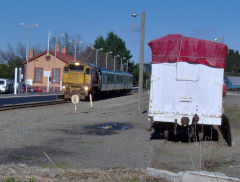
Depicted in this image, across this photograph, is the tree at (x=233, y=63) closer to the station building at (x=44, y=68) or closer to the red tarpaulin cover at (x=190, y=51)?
the station building at (x=44, y=68)

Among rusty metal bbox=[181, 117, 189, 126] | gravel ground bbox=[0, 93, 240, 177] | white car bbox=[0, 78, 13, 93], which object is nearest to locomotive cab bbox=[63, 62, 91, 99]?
white car bbox=[0, 78, 13, 93]

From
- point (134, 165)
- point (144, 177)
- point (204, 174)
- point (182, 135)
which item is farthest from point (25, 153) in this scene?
point (182, 135)

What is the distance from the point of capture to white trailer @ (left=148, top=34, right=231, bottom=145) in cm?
1197

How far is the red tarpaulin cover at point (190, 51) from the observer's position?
1210 centimetres

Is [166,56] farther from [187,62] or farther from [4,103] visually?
[4,103]

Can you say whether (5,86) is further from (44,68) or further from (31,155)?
(31,155)

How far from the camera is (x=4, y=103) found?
88.1 feet

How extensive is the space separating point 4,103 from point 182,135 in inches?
612

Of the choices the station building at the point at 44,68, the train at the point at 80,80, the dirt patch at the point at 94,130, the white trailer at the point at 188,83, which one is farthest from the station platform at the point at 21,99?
the station building at the point at 44,68

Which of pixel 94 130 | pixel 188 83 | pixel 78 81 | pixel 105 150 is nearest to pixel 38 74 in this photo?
pixel 78 81

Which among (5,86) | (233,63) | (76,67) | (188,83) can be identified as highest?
(233,63)

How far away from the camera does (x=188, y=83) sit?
39.5 ft

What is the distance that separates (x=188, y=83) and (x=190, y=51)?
1006mm

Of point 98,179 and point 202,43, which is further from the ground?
point 202,43
